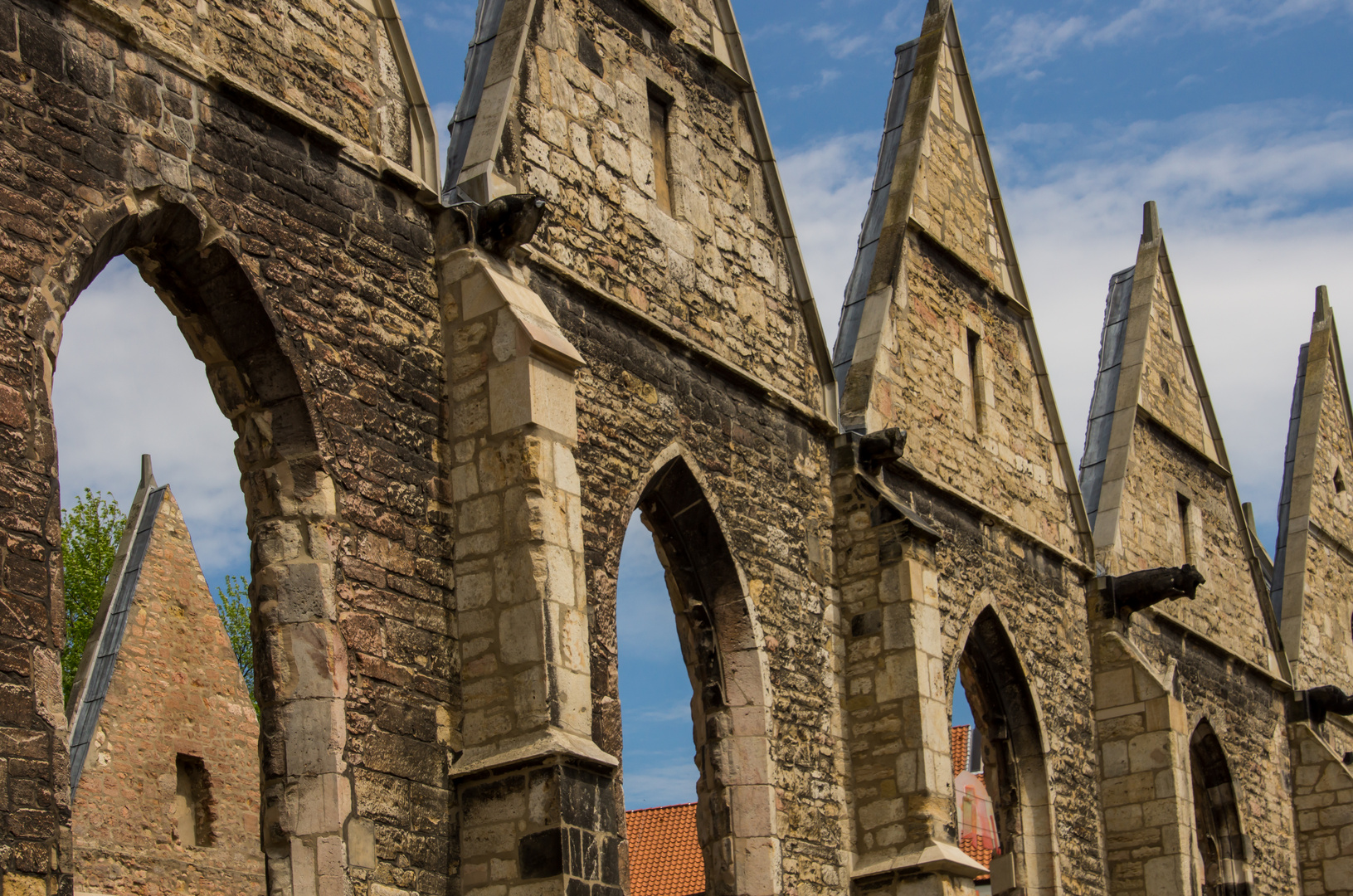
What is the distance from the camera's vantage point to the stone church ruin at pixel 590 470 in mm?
7273

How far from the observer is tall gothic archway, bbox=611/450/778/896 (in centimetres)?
1004

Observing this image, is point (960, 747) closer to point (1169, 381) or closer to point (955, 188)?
point (1169, 381)

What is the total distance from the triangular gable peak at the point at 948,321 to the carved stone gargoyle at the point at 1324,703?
4.72 meters

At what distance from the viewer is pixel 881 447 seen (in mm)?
11734

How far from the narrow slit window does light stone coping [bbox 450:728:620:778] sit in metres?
4.06

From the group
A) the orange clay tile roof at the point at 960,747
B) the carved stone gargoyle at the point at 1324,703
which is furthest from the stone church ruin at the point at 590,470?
the orange clay tile roof at the point at 960,747

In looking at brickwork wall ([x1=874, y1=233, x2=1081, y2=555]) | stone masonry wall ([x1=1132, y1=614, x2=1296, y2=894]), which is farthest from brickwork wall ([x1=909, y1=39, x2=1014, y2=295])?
stone masonry wall ([x1=1132, y1=614, x2=1296, y2=894])

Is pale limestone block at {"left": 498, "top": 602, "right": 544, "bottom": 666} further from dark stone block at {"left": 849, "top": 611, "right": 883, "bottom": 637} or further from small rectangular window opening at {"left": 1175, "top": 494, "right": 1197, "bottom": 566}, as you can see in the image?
small rectangular window opening at {"left": 1175, "top": 494, "right": 1197, "bottom": 566}

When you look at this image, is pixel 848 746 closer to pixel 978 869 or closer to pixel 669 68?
pixel 978 869

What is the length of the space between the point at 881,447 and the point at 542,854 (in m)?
5.00

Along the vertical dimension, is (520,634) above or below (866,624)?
below

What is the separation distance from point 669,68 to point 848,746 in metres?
4.54

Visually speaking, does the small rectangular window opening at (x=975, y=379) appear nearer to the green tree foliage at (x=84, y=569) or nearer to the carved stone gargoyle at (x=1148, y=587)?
the carved stone gargoyle at (x=1148, y=587)

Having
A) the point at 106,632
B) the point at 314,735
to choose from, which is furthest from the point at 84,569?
the point at 314,735
